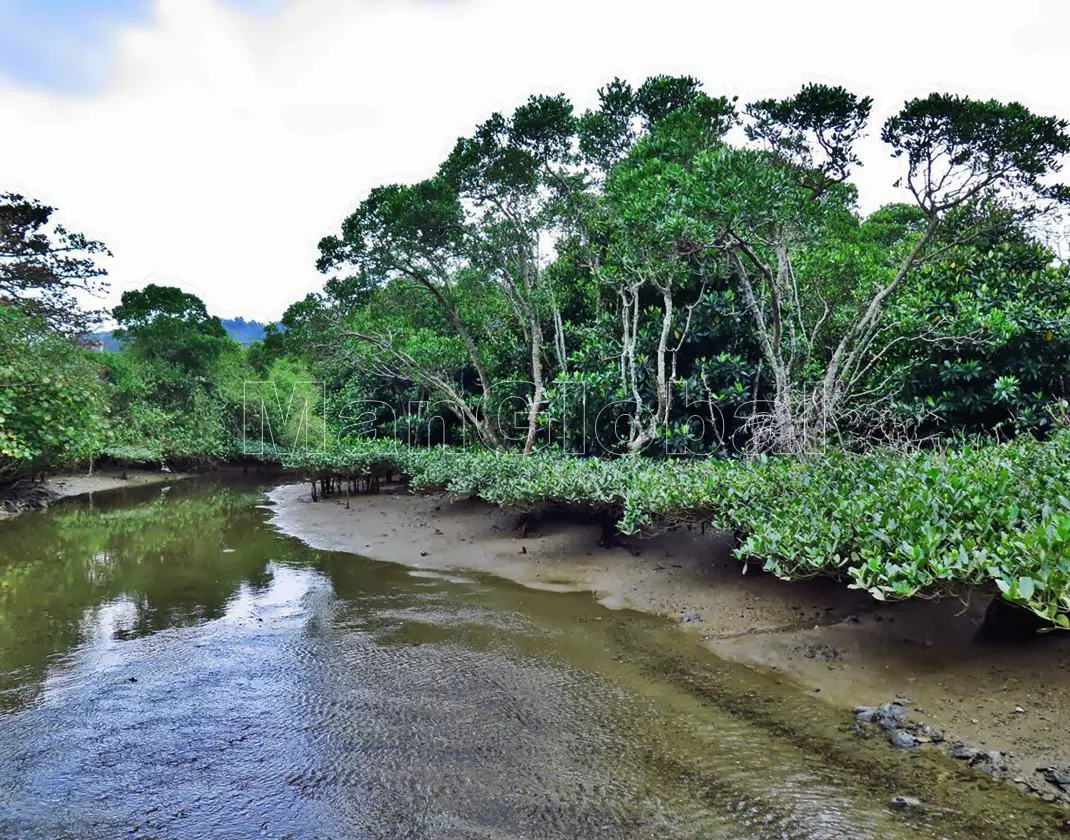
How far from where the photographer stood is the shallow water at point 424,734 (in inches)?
153

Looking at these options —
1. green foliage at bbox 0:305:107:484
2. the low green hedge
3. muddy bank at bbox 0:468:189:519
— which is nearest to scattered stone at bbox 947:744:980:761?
the low green hedge

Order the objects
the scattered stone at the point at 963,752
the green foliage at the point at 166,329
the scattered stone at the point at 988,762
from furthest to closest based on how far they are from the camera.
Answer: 1. the green foliage at the point at 166,329
2. the scattered stone at the point at 963,752
3. the scattered stone at the point at 988,762

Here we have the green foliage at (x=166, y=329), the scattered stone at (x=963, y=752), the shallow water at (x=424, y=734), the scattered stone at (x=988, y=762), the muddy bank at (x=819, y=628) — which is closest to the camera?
the shallow water at (x=424, y=734)

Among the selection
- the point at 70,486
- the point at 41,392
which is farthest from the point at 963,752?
the point at 70,486

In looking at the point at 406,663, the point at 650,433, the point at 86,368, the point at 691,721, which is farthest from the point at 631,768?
the point at 86,368

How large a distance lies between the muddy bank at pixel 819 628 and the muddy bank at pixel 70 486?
11.7 meters

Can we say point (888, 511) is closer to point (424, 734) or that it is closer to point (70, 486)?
point (424, 734)

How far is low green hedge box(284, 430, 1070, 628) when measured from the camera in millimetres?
4422

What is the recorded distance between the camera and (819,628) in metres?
6.49

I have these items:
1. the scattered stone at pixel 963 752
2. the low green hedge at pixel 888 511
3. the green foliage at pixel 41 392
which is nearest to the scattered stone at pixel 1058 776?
the scattered stone at pixel 963 752

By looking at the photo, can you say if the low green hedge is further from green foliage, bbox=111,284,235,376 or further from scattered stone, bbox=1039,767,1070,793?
green foliage, bbox=111,284,235,376

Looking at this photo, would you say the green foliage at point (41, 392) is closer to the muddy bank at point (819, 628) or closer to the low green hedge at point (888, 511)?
the muddy bank at point (819, 628)

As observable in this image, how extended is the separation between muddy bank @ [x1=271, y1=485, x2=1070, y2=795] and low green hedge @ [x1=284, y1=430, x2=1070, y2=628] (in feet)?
1.71

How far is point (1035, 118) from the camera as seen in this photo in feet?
26.8
